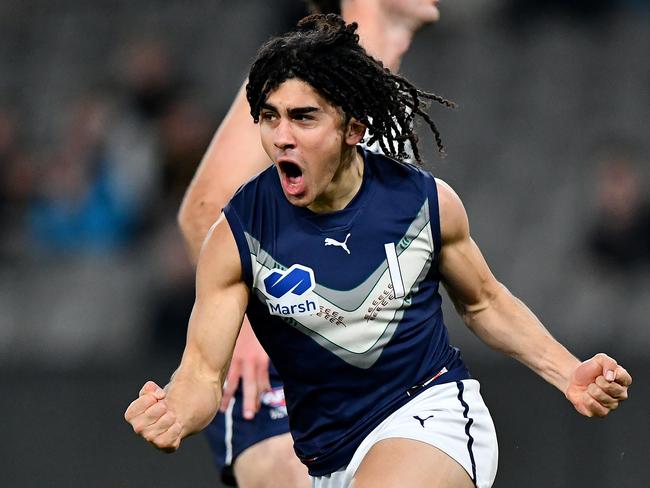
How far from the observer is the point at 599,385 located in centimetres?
404

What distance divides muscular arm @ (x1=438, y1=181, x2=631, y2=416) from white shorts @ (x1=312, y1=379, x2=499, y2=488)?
0.20 metres

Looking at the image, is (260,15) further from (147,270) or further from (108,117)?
(147,270)

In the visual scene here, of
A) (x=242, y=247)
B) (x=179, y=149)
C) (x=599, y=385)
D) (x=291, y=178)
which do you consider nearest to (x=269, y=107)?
(x=291, y=178)

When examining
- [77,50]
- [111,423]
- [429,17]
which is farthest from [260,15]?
[429,17]

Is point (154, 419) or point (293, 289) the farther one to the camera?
point (293, 289)

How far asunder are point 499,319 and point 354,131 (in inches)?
30.1

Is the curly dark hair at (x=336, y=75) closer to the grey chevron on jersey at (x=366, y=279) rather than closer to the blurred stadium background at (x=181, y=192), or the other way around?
the grey chevron on jersey at (x=366, y=279)

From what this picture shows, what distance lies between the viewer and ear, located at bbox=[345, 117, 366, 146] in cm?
412

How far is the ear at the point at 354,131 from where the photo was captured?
162 inches

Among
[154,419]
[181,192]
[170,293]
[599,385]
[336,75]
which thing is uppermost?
[336,75]

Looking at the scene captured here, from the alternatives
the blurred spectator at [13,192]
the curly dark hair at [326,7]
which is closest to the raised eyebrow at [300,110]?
the curly dark hair at [326,7]

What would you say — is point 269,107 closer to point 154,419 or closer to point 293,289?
point 293,289

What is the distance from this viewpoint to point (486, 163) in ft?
33.5

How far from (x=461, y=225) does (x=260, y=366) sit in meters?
1.01
